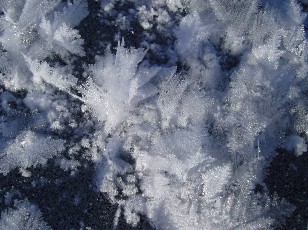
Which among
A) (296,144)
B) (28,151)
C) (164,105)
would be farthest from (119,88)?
(296,144)

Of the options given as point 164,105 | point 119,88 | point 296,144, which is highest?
point 119,88

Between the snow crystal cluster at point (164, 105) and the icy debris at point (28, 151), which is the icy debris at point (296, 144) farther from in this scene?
the icy debris at point (28, 151)

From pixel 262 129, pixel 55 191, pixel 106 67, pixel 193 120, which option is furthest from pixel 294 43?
pixel 55 191

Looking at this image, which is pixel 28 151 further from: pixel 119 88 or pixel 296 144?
pixel 296 144

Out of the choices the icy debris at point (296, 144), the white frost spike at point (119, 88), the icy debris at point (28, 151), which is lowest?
the icy debris at point (296, 144)

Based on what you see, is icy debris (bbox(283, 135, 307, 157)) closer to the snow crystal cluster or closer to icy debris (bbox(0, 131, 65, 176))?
the snow crystal cluster

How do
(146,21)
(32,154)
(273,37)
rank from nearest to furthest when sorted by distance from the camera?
(32,154)
(273,37)
(146,21)

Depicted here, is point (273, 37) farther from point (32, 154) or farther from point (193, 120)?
point (32, 154)

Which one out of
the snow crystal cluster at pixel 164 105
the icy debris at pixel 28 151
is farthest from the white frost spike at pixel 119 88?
the icy debris at pixel 28 151

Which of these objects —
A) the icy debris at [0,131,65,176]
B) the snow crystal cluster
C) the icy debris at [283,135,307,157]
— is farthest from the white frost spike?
the icy debris at [283,135,307,157]
